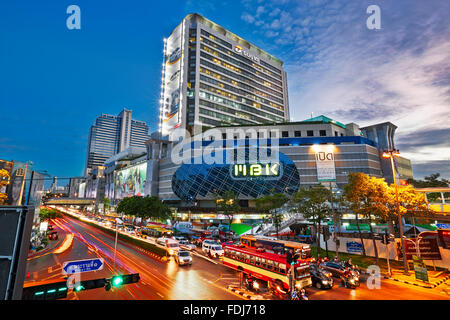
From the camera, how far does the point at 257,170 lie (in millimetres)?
74562

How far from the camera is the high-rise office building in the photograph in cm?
10025

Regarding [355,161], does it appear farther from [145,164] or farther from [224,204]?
[145,164]

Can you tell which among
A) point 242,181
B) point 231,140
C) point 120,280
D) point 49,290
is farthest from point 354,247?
point 231,140

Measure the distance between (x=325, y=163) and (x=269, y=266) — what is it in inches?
2439

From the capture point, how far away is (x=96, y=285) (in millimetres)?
10422

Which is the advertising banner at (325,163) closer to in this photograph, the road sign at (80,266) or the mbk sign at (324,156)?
the mbk sign at (324,156)

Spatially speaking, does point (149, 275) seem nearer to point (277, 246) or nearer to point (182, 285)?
point (182, 285)

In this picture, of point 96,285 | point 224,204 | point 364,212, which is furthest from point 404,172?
point 96,285

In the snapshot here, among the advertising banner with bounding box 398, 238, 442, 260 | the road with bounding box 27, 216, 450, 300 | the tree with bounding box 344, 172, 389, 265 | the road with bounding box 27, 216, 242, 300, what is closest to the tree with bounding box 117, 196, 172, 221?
the road with bounding box 27, 216, 242, 300

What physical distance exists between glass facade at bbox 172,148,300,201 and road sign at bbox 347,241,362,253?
40.3 meters

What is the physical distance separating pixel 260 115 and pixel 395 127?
186 feet

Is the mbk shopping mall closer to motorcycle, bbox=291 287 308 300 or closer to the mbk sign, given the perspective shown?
the mbk sign

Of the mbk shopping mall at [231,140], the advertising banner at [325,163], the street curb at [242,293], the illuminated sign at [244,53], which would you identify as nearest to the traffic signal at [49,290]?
the street curb at [242,293]

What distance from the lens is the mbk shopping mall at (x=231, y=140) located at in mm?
74438
